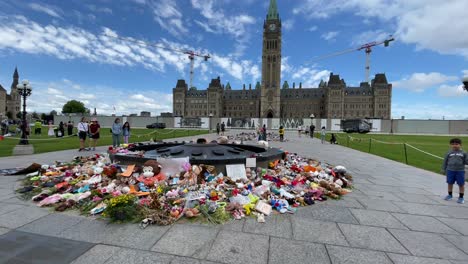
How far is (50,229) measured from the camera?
3.26 metres

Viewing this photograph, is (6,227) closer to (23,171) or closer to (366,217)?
(23,171)

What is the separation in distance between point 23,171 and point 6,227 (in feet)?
14.5

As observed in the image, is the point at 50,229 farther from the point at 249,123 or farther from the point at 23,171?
the point at 249,123

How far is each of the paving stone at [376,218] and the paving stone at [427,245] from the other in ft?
0.76

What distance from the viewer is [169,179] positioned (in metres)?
5.63

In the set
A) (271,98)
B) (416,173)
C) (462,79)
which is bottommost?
(416,173)

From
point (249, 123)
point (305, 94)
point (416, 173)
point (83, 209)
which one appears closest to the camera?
point (83, 209)

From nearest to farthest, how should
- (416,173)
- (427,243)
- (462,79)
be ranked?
(427,243) → (416,173) → (462,79)

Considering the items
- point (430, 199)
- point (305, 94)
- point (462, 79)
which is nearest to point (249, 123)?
point (462, 79)

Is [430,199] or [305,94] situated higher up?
[305,94]

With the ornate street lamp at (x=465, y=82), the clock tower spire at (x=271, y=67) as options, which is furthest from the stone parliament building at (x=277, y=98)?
the ornate street lamp at (x=465, y=82)

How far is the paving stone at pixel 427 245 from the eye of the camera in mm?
2826

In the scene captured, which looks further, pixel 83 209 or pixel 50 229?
pixel 83 209

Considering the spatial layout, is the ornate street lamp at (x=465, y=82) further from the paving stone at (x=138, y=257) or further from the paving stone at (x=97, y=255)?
the paving stone at (x=97, y=255)
